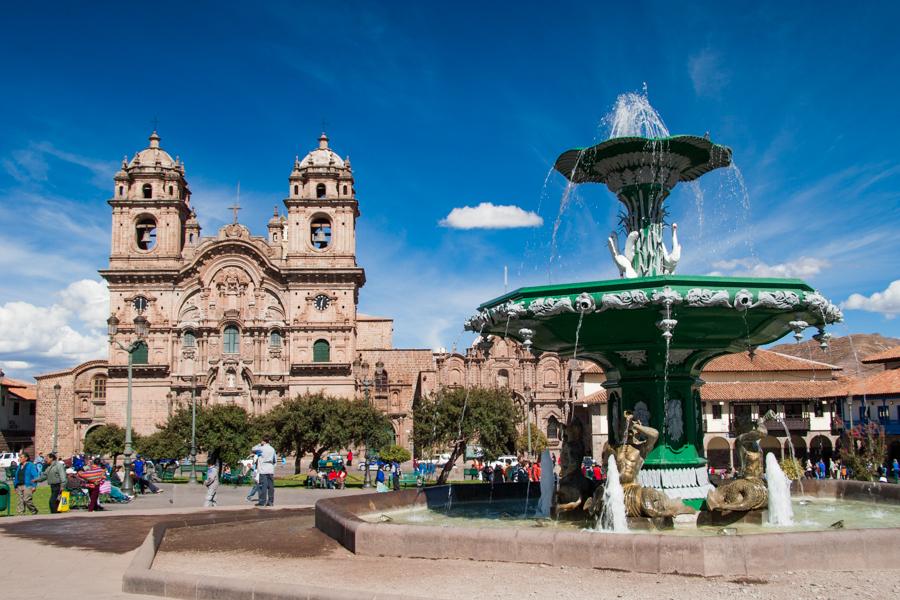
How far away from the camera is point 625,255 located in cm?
1060

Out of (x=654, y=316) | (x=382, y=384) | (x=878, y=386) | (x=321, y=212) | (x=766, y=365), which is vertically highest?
(x=321, y=212)

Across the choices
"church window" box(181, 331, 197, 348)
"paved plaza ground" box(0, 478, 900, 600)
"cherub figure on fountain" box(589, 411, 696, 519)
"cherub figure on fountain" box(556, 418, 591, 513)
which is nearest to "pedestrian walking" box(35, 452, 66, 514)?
"paved plaza ground" box(0, 478, 900, 600)

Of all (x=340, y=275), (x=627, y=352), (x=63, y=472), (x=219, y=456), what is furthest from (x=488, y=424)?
(x=627, y=352)

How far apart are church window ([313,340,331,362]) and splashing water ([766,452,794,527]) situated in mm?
40754

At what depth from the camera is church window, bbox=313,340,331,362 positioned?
159 ft

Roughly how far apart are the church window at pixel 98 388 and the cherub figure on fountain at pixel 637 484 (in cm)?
4945

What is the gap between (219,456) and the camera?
107 ft

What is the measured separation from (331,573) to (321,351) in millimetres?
42558

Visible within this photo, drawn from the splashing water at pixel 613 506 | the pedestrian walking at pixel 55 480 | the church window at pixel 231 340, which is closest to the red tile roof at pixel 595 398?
the church window at pixel 231 340

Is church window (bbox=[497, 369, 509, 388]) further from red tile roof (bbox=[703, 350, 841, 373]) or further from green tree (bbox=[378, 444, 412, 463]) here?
green tree (bbox=[378, 444, 412, 463])

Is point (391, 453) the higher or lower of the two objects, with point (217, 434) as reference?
lower

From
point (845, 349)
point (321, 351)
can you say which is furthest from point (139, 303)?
point (845, 349)

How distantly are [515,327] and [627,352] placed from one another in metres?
1.56

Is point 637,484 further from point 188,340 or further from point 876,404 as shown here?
point 188,340
